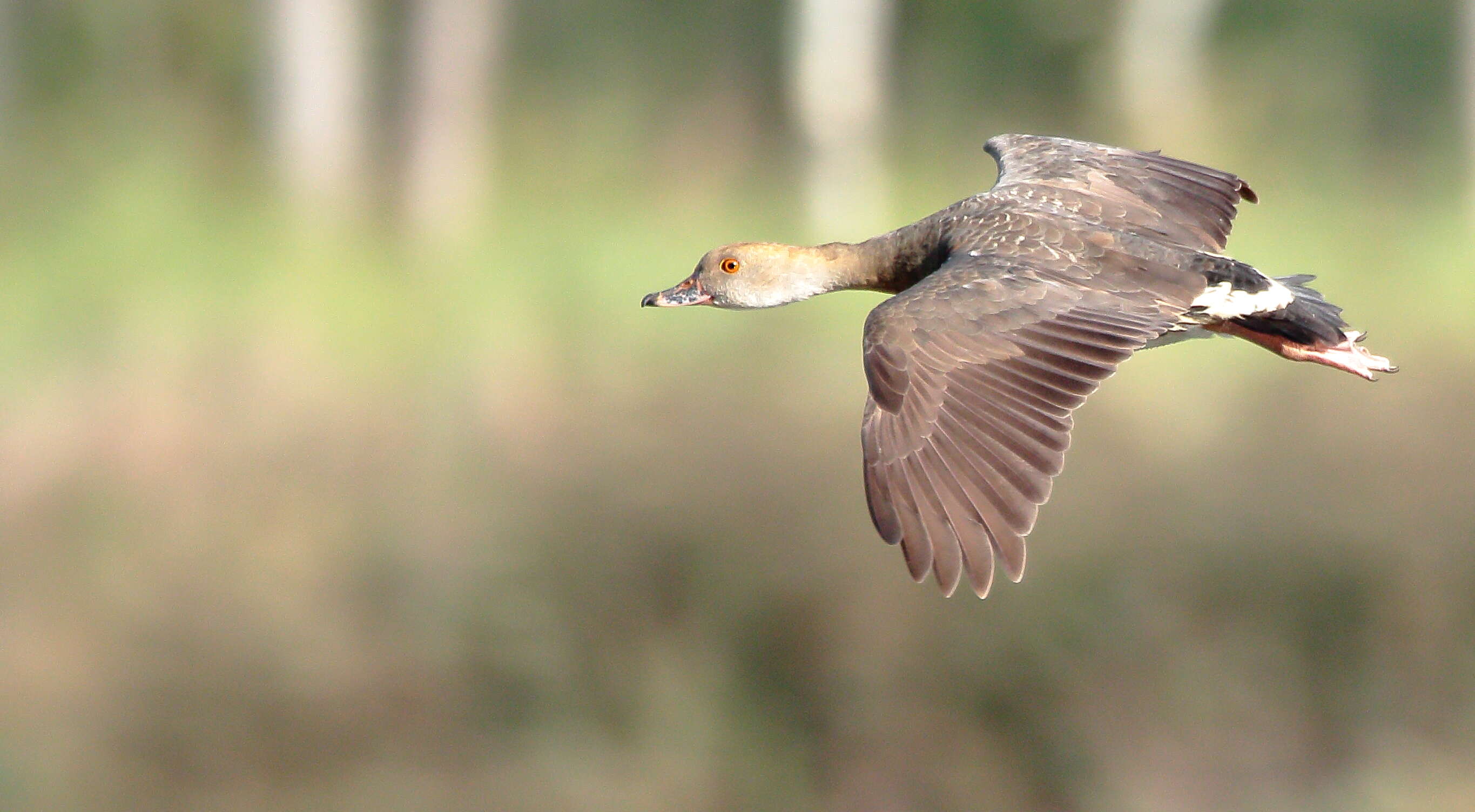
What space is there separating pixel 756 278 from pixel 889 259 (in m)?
0.71

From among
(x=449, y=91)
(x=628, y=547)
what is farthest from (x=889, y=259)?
(x=449, y=91)

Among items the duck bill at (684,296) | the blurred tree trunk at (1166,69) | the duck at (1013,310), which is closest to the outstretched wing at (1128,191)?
the duck at (1013,310)

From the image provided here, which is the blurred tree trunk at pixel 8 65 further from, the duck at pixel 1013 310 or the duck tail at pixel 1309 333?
the duck tail at pixel 1309 333

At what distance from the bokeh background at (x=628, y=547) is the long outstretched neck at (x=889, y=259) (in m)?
4.30

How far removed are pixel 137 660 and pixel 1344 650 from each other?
794 cm

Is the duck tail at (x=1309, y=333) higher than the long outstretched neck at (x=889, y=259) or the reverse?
the reverse

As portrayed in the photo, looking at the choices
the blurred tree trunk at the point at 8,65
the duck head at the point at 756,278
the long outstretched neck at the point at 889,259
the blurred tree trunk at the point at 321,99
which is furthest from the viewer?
the blurred tree trunk at the point at 8,65

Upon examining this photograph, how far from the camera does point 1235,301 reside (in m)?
7.40

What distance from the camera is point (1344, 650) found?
12.4 metres

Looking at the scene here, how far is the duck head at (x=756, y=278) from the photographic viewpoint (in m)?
8.51

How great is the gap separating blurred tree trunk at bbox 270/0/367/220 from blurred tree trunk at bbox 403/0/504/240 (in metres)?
0.59

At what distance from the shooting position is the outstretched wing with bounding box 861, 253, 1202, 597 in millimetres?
6129

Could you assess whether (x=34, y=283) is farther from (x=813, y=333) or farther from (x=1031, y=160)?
(x=1031, y=160)

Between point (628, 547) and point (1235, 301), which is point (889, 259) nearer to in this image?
point (1235, 301)
